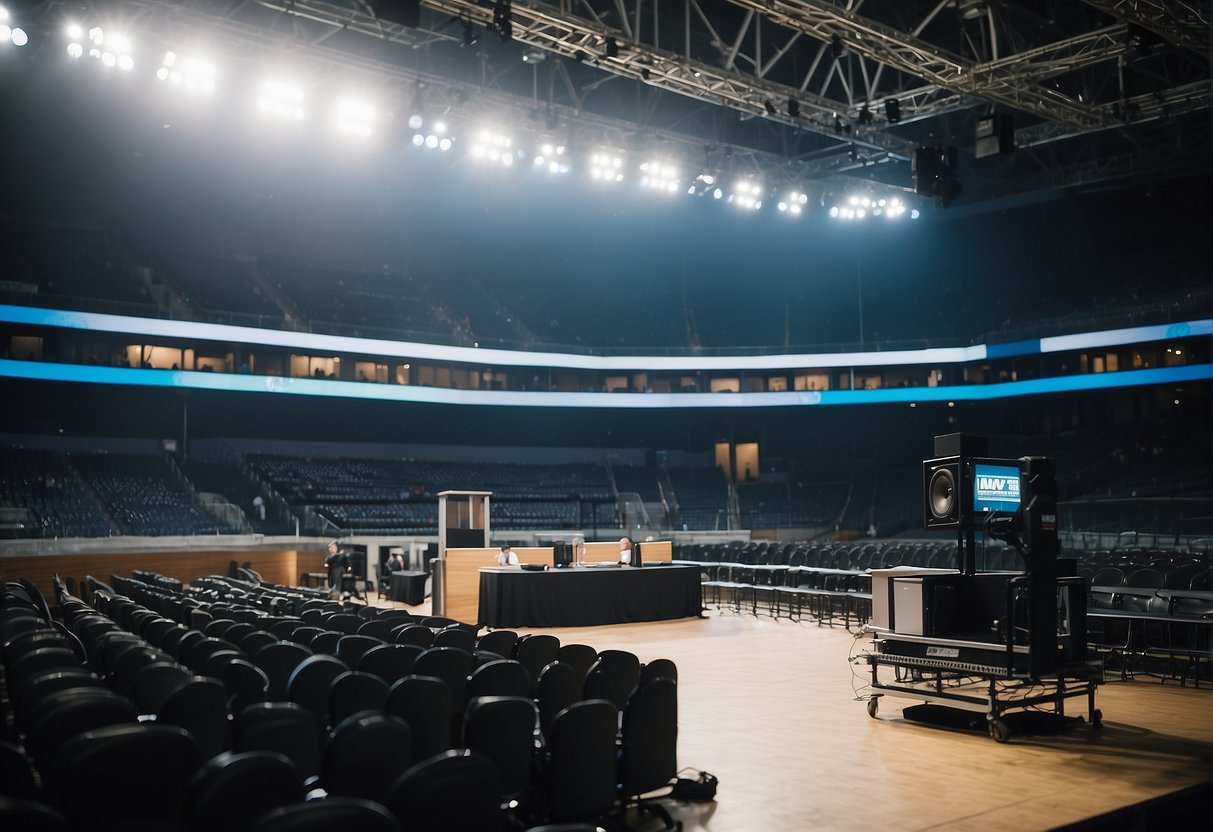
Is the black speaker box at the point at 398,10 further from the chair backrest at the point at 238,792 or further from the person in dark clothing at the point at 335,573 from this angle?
the person in dark clothing at the point at 335,573

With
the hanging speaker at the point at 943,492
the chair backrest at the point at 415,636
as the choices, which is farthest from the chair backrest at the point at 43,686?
the hanging speaker at the point at 943,492

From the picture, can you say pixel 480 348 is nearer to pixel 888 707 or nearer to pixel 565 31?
pixel 565 31

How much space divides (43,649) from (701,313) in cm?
3479

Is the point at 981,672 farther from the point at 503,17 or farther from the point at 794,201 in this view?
the point at 794,201

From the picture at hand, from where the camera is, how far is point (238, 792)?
3363mm

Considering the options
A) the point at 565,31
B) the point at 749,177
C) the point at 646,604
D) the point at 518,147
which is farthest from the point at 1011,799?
the point at 749,177

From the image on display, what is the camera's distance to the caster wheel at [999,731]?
7.68 metres

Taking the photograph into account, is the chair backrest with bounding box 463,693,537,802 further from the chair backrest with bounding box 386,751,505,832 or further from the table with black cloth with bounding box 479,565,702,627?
the table with black cloth with bounding box 479,565,702,627

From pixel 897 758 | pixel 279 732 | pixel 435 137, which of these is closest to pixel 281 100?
pixel 435 137

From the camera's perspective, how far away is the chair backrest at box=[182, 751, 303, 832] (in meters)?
3.30

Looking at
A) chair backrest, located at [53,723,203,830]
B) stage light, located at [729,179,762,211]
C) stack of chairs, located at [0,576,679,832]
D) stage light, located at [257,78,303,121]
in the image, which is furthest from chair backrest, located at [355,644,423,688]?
stage light, located at [729,179,762,211]

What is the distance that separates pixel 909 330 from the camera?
36.6 metres

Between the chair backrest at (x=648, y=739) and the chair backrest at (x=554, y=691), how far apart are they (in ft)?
2.39

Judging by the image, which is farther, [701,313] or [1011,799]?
[701,313]
